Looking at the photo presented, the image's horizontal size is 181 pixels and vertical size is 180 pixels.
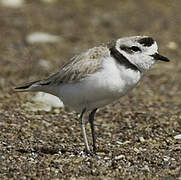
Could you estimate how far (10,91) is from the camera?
7133 mm

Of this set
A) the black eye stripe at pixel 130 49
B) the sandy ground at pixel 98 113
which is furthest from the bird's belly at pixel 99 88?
the sandy ground at pixel 98 113

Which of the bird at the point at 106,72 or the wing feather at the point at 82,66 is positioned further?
the wing feather at the point at 82,66

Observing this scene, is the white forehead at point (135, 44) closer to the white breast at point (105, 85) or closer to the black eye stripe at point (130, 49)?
the black eye stripe at point (130, 49)

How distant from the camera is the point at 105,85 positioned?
4.52 metres

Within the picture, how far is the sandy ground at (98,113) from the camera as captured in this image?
4605mm

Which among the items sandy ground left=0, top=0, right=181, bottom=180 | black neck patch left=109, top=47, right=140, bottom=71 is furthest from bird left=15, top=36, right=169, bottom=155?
sandy ground left=0, top=0, right=181, bottom=180

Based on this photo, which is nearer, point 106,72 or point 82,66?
point 106,72

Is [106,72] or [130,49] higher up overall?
[130,49]

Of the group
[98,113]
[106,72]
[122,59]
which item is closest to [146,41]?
[122,59]

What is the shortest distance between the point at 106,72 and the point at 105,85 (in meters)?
0.11

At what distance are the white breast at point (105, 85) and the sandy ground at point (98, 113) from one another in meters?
0.53

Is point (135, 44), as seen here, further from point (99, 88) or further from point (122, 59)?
point (99, 88)

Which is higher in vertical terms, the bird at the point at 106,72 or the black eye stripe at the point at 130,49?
the black eye stripe at the point at 130,49

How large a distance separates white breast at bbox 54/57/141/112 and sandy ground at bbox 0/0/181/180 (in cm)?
53
